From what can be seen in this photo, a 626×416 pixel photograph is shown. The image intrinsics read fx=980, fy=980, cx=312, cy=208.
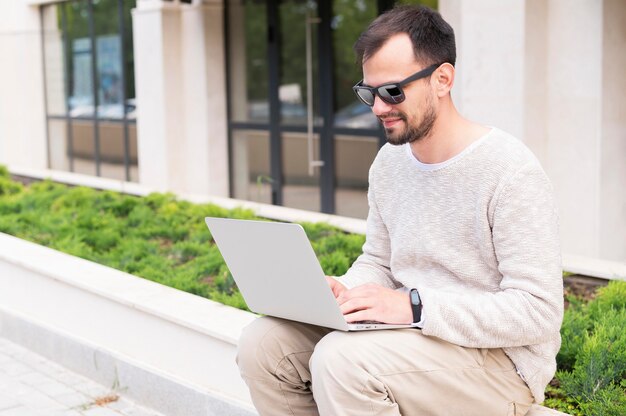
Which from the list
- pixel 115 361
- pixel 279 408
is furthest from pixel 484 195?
pixel 115 361

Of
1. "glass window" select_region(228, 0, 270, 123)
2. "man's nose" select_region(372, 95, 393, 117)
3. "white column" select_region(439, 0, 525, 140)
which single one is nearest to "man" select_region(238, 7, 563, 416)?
"man's nose" select_region(372, 95, 393, 117)

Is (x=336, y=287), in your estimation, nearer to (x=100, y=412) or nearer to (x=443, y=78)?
(x=443, y=78)

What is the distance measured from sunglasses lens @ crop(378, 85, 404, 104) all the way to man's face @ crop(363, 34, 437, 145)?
0.01 meters

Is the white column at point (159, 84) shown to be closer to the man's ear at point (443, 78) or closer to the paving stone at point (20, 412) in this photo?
the paving stone at point (20, 412)

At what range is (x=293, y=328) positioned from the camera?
3176 mm

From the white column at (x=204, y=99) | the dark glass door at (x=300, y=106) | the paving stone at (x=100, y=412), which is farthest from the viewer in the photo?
the white column at (x=204, y=99)

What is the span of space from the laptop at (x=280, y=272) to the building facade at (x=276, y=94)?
5024 mm

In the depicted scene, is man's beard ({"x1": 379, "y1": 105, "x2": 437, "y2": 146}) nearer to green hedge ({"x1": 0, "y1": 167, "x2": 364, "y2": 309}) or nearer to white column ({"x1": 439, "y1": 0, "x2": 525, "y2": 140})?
green hedge ({"x1": 0, "y1": 167, "x2": 364, "y2": 309})

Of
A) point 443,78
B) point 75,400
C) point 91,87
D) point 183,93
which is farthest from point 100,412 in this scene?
point 91,87

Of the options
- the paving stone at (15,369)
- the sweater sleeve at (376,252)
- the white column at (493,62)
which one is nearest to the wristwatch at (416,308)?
the sweater sleeve at (376,252)

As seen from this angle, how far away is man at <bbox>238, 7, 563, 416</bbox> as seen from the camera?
281cm

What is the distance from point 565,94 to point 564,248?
1266 mm

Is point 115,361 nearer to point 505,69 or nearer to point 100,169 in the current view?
point 505,69

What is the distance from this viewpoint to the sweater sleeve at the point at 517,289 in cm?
280
